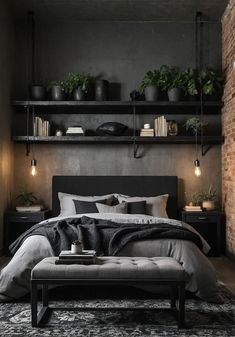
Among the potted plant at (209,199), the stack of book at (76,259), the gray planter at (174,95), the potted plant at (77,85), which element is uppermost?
the potted plant at (77,85)

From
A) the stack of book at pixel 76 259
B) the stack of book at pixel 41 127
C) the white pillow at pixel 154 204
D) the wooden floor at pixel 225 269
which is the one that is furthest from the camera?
the stack of book at pixel 41 127

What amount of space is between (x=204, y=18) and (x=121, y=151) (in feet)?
7.85

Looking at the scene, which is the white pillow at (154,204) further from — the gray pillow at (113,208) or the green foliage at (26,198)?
the green foliage at (26,198)

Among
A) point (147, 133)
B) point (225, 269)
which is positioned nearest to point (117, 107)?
point (147, 133)

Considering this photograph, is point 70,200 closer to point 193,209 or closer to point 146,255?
point 193,209

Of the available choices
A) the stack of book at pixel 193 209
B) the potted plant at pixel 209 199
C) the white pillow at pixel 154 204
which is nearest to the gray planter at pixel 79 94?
the white pillow at pixel 154 204

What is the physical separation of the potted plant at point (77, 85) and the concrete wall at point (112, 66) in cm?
42

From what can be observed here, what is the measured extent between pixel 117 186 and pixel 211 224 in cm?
148

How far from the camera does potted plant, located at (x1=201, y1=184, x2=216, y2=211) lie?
264 inches

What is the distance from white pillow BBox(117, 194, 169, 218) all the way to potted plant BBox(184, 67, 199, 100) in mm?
1557

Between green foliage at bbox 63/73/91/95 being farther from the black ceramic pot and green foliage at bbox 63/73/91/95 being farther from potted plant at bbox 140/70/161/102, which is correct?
potted plant at bbox 140/70/161/102

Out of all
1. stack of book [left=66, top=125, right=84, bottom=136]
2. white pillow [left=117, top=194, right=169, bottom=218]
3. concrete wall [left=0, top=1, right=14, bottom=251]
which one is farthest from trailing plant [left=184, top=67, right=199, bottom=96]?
concrete wall [left=0, top=1, right=14, bottom=251]

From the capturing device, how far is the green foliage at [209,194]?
6.88 meters

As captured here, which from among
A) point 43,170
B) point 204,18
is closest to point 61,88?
point 43,170
